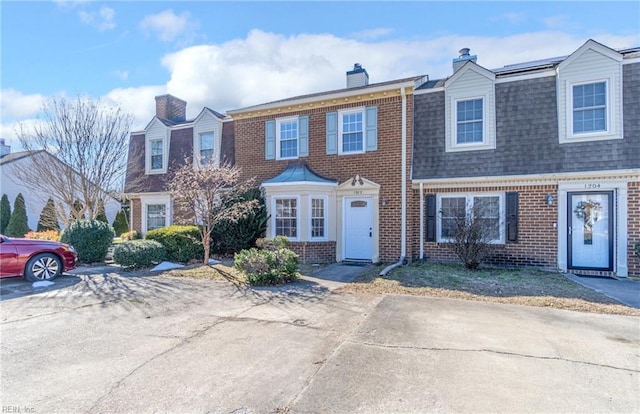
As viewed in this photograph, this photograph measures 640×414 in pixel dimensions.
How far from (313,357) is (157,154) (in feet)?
50.2

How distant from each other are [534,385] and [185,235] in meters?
11.1

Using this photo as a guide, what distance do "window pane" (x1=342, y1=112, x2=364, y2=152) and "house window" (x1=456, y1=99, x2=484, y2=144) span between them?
10.5 feet

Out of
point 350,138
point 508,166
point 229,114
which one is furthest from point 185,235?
point 508,166

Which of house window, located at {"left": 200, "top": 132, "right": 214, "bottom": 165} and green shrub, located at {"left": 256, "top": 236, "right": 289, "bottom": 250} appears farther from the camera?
house window, located at {"left": 200, "top": 132, "right": 214, "bottom": 165}

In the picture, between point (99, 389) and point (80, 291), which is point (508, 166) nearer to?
point (99, 389)

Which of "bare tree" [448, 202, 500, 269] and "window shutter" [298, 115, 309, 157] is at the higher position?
"window shutter" [298, 115, 309, 157]

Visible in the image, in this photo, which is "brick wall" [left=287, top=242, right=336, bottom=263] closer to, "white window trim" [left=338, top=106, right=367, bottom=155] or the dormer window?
"white window trim" [left=338, top=106, right=367, bottom=155]

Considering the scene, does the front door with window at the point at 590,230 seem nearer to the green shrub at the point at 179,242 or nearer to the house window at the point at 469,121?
the house window at the point at 469,121

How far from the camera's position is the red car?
28.1ft

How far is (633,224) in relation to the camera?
948 centimetres

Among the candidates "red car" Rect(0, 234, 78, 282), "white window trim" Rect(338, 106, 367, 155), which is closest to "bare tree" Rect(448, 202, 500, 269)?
"white window trim" Rect(338, 106, 367, 155)

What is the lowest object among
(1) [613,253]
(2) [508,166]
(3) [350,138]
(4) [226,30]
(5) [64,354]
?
(5) [64,354]

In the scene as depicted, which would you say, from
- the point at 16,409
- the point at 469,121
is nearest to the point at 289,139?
the point at 469,121

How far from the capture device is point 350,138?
1257 centimetres
